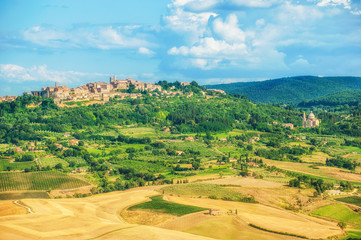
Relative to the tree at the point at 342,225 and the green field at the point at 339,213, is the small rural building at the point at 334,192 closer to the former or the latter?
the green field at the point at 339,213

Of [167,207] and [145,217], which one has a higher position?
[167,207]

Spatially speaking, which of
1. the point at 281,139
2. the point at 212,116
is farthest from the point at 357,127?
the point at 212,116

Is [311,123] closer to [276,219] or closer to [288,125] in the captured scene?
[288,125]

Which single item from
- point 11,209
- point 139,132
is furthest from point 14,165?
point 139,132

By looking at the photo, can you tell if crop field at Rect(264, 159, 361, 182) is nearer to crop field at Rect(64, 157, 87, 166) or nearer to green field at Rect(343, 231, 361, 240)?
green field at Rect(343, 231, 361, 240)

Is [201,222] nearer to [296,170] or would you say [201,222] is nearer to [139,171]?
[139,171]
